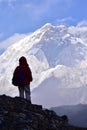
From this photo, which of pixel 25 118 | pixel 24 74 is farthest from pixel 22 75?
pixel 25 118

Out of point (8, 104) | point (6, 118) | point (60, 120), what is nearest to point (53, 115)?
point (60, 120)

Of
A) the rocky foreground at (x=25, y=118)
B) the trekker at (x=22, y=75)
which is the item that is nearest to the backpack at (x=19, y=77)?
the trekker at (x=22, y=75)

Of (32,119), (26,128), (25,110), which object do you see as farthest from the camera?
(25,110)

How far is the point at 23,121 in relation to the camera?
914 inches

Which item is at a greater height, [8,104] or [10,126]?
[8,104]

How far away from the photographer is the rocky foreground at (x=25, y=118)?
74.4 feet

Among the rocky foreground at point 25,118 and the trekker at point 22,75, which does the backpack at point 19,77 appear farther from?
the rocky foreground at point 25,118

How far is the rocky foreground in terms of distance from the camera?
893 inches

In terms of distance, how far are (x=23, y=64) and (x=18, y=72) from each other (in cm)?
68

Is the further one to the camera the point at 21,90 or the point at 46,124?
the point at 21,90

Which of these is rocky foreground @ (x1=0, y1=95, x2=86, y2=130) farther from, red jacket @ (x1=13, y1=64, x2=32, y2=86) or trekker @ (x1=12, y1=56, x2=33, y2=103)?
red jacket @ (x1=13, y1=64, x2=32, y2=86)

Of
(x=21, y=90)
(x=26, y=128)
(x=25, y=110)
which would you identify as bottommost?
(x=26, y=128)

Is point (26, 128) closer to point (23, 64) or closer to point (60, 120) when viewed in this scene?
point (60, 120)

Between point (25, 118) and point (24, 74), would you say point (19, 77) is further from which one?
point (25, 118)
